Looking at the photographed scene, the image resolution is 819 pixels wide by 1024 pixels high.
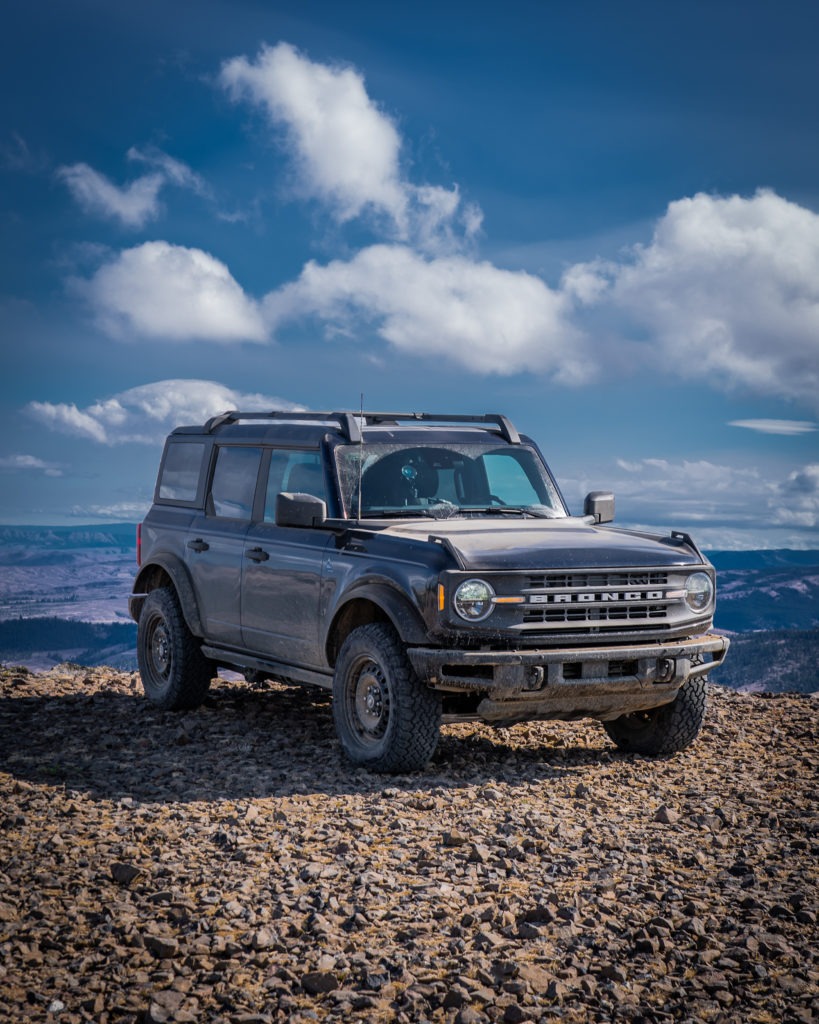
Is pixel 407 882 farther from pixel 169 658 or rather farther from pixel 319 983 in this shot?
pixel 169 658

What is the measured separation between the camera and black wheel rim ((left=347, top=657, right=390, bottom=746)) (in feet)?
27.8

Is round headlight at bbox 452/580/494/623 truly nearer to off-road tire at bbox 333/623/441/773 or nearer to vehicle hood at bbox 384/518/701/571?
vehicle hood at bbox 384/518/701/571

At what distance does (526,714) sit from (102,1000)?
4.13 metres

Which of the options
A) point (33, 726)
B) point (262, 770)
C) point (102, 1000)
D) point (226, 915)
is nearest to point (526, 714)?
point (262, 770)

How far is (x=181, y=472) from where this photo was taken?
A: 459 inches

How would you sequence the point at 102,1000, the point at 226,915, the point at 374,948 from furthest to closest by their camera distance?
the point at 226,915 → the point at 374,948 → the point at 102,1000

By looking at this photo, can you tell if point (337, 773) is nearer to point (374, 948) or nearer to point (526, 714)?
point (526, 714)

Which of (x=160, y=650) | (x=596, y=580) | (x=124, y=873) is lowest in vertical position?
(x=124, y=873)

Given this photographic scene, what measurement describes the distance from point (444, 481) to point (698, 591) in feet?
7.00

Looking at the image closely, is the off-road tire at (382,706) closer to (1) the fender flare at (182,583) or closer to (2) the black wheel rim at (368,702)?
(2) the black wheel rim at (368,702)

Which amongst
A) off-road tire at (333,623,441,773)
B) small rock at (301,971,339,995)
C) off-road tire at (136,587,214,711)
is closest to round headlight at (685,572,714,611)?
off-road tire at (333,623,441,773)

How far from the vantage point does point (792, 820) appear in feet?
25.4

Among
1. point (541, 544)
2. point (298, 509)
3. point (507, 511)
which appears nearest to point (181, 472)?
point (298, 509)

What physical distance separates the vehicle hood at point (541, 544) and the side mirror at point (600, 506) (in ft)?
2.53
